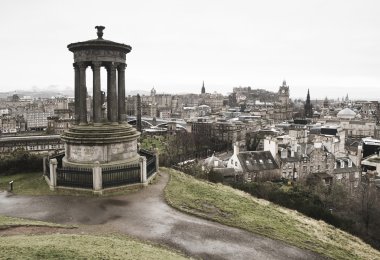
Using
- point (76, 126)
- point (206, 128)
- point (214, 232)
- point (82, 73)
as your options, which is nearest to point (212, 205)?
point (214, 232)

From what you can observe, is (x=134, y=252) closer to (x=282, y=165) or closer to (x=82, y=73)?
(x=82, y=73)

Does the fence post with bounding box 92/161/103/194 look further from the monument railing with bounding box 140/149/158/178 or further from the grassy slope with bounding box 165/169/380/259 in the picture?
the grassy slope with bounding box 165/169/380/259

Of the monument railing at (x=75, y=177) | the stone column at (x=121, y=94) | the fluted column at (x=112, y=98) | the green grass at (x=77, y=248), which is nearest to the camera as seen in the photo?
the green grass at (x=77, y=248)

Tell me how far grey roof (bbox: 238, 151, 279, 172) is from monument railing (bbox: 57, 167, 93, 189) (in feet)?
78.6

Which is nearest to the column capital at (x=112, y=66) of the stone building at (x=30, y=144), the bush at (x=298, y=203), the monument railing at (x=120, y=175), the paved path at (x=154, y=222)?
the monument railing at (x=120, y=175)

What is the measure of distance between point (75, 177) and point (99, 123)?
350 cm

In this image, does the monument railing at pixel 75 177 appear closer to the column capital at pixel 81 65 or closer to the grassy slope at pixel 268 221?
the grassy slope at pixel 268 221

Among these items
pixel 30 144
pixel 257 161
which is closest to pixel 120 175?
pixel 257 161

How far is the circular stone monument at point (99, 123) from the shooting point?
18188mm

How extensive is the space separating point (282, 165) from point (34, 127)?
11098 centimetres

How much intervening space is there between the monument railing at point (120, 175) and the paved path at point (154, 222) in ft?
2.96

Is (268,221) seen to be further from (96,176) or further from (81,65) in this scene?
(81,65)

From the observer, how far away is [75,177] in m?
16.9

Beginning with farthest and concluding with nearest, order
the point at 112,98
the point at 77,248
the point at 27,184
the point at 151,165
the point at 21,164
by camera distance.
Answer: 1. the point at 21,164
2. the point at 112,98
3. the point at 151,165
4. the point at 27,184
5. the point at 77,248
